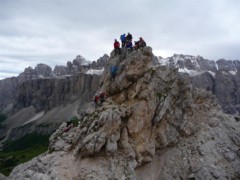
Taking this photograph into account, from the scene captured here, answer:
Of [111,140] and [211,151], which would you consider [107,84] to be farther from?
[211,151]

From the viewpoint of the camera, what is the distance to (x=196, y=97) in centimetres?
6225

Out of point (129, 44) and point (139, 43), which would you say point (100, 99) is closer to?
point (129, 44)

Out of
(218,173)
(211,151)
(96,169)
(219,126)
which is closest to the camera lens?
(96,169)

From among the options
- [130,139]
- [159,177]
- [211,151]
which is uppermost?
[130,139]

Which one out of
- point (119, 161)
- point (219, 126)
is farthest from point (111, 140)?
point (219, 126)

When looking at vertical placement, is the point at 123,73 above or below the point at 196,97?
above

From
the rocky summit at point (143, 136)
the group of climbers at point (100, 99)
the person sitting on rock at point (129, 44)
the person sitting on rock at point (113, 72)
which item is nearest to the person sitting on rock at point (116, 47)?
the rocky summit at point (143, 136)

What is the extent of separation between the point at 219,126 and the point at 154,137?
16.7 m

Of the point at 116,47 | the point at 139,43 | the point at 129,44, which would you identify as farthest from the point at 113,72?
the point at 139,43

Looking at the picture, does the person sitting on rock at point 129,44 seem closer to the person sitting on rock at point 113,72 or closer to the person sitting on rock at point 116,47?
the person sitting on rock at point 116,47

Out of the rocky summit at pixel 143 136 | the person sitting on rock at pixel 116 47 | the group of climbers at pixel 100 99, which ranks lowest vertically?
the rocky summit at pixel 143 136

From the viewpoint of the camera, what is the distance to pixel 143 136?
46.8m

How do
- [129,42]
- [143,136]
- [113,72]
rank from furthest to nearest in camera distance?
[129,42], [113,72], [143,136]

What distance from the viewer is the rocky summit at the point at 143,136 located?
133 ft
